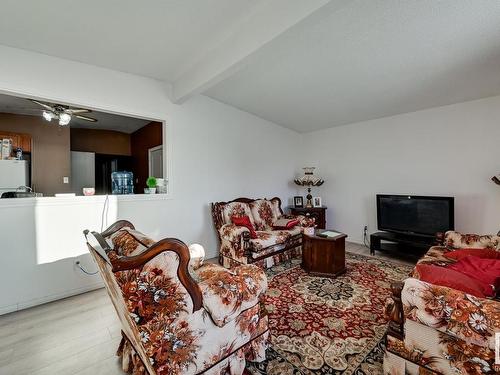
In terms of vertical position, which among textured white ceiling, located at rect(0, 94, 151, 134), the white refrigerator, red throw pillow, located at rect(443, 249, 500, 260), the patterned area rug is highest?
textured white ceiling, located at rect(0, 94, 151, 134)

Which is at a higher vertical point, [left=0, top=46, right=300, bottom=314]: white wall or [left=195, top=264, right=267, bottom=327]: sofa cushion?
[left=0, top=46, right=300, bottom=314]: white wall

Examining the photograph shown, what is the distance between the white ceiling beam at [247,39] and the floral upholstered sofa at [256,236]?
185 centimetres

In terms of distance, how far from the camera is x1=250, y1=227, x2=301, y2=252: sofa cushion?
3109 millimetres

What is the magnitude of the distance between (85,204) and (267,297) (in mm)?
2337

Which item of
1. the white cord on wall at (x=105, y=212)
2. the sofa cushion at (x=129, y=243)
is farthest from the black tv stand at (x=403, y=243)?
the white cord on wall at (x=105, y=212)

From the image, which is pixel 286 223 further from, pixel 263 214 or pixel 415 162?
pixel 415 162

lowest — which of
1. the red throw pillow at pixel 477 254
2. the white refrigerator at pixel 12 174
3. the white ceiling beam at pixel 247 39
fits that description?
the red throw pillow at pixel 477 254

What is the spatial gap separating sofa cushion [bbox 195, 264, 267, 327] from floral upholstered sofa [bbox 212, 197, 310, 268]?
1469 mm

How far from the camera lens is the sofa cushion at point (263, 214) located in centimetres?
400

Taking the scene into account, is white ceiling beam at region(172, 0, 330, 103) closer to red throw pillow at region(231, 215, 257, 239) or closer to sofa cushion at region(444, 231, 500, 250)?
red throw pillow at region(231, 215, 257, 239)

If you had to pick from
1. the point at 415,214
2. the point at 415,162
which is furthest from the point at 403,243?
the point at 415,162

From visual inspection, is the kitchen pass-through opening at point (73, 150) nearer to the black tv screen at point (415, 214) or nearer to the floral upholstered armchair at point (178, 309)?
the floral upholstered armchair at point (178, 309)

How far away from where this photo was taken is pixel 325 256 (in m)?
2.95

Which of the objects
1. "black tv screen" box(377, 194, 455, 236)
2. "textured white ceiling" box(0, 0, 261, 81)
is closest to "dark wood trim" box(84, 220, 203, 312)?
"textured white ceiling" box(0, 0, 261, 81)
